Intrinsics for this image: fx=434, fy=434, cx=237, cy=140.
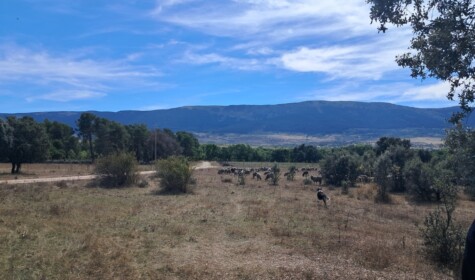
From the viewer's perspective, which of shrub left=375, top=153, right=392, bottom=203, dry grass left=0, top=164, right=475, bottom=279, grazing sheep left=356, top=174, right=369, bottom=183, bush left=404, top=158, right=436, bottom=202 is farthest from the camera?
grazing sheep left=356, top=174, right=369, bottom=183

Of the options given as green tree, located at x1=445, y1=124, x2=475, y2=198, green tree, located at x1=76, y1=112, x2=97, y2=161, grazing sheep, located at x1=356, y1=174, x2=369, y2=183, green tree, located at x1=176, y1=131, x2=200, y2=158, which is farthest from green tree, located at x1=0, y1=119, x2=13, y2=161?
green tree, located at x1=176, y1=131, x2=200, y2=158

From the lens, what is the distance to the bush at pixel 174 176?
33906mm

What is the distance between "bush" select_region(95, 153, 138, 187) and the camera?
3766 cm

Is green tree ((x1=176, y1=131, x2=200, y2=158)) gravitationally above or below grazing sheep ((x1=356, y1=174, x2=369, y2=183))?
above

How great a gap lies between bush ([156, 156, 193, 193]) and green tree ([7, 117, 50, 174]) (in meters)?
22.1

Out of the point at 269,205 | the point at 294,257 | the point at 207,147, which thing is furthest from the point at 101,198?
the point at 207,147

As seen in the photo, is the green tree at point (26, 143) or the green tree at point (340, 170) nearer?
the green tree at point (26, 143)

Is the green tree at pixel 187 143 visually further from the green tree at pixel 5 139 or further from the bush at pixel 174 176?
the bush at pixel 174 176

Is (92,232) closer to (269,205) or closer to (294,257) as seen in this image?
(294,257)

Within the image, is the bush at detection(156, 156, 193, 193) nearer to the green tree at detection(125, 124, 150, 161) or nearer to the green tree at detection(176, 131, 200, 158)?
the green tree at detection(125, 124, 150, 161)

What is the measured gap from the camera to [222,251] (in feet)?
46.3

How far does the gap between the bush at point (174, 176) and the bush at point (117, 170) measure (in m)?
4.09

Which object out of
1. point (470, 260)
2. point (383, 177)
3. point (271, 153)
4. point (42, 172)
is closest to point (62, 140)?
point (42, 172)

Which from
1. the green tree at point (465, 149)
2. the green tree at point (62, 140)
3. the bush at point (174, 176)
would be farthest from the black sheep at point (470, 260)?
the green tree at point (62, 140)
